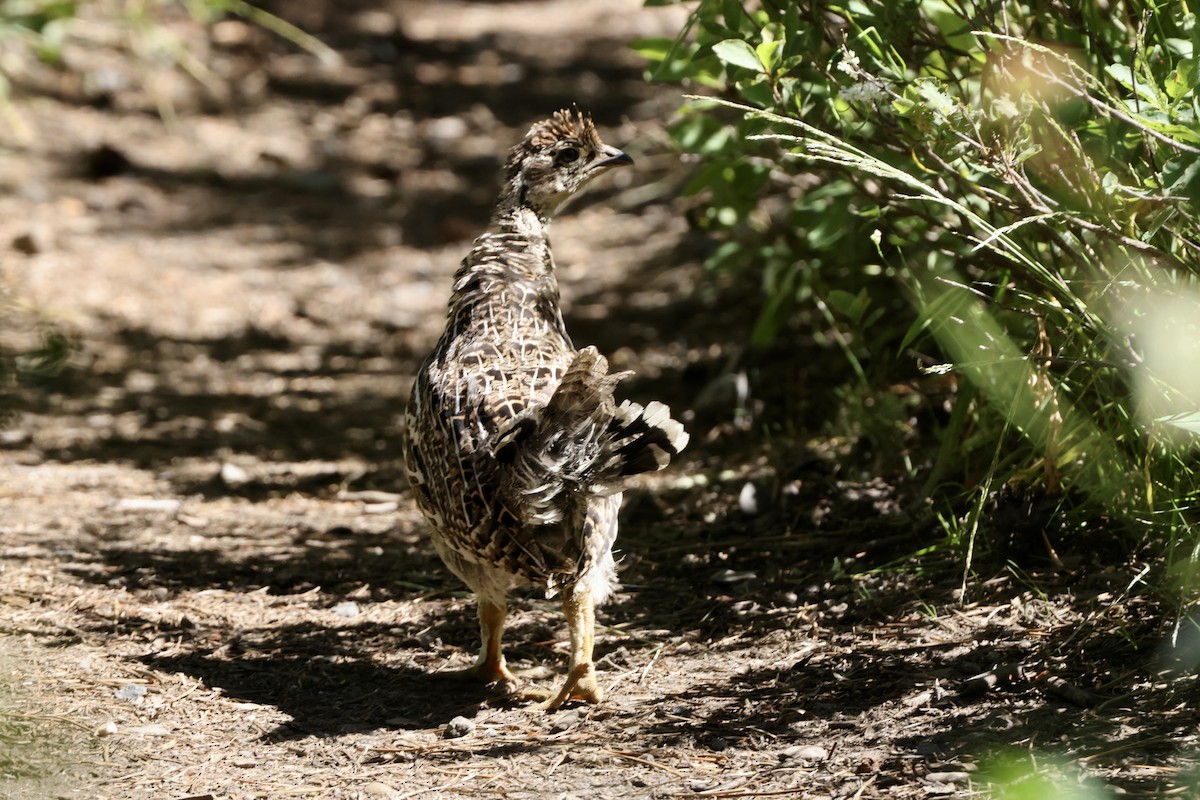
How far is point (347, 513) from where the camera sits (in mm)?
5770

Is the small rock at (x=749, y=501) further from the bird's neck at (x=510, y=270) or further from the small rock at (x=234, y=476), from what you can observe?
the small rock at (x=234, y=476)

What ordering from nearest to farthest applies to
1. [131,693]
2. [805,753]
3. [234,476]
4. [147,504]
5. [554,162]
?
1. [805,753]
2. [131,693]
3. [554,162]
4. [147,504]
5. [234,476]

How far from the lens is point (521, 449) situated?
3.73 m

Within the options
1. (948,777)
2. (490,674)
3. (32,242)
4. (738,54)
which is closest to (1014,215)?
(738,54)

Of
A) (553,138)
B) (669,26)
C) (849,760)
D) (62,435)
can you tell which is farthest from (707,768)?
(669,26)

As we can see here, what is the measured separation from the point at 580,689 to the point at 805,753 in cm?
81

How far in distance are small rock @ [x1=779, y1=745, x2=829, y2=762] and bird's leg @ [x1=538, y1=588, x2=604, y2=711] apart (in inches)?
27.8

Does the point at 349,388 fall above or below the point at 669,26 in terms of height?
below

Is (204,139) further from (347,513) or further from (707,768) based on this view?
(707,768)

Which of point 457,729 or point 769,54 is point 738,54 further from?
point 457,729

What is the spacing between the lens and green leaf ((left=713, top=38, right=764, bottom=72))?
153 inches

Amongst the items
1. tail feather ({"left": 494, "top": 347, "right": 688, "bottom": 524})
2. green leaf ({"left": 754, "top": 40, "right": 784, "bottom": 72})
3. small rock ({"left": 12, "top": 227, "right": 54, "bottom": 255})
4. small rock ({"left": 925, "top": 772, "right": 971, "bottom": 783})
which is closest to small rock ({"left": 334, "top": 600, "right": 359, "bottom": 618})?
tail feather ({"left": 494, "top": 347, "right": 688, "bottom": 524})

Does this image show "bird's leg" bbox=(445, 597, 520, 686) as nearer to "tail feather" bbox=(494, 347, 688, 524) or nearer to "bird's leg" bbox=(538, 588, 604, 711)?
"bird's leg" bbox=(538, 588, 604, 711)

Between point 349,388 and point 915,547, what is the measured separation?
A: 12.5 feet
